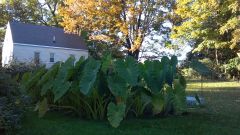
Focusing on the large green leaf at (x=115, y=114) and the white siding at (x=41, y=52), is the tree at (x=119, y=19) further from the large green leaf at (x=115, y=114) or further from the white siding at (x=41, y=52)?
the large green leaf at (x=115, y=114)

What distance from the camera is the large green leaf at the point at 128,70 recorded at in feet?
20.5

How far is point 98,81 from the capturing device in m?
6.58

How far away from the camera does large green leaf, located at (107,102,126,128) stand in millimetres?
5895

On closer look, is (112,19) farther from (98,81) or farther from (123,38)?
(98,81)

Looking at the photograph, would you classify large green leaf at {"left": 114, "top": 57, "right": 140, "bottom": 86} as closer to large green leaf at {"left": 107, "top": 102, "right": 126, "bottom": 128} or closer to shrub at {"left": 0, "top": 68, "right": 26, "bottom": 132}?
large green leaf at {"left": 107, "top": 102, "right": 126, "bottom": 128}

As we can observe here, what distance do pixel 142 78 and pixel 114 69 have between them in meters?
0.58

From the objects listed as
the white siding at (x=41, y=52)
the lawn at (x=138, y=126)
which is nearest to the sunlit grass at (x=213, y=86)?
the lawn at (x=138, y=126)

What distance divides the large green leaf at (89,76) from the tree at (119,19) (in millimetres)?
24576

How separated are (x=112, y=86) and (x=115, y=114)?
553mm

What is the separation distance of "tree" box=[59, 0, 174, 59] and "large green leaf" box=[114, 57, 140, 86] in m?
24.6

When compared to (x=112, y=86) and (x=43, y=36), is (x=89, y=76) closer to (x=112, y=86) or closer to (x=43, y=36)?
(x=112, y=86)

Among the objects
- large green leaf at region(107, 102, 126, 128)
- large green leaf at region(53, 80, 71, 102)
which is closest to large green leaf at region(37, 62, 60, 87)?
large green leaf at region(53, 80, 71, 102)

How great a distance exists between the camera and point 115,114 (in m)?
5.94

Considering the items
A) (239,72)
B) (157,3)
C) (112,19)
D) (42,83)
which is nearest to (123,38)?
(112,19)
